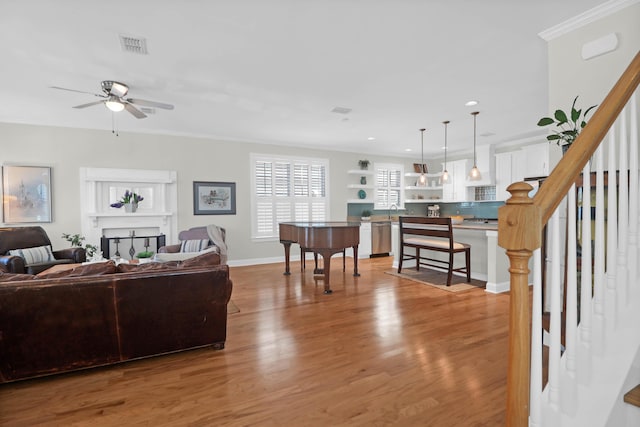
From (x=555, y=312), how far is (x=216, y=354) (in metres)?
2.34

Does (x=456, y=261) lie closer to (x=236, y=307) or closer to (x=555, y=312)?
(x=236, y=307)

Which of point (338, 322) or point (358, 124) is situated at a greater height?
point (358, 124)

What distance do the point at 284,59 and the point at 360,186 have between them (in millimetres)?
4923

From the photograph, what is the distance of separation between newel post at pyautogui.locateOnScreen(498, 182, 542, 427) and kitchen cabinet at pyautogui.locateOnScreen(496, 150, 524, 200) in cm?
624

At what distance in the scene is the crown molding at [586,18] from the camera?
2203 millimetres

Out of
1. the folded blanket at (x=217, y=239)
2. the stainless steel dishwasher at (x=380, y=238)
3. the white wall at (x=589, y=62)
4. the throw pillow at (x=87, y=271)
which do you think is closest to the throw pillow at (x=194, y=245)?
Result: the folded blanket at (x=217, y=239)

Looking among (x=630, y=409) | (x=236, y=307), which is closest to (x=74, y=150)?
(x=236, y=307)

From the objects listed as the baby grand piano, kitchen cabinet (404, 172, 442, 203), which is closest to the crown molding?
the baby grand piano

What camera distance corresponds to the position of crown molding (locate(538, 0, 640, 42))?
220 cm

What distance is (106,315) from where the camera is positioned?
88.3 inches

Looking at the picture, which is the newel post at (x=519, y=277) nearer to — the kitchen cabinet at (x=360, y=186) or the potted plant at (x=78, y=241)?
the potted plant at (x=78, y=241)

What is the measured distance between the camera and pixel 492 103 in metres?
4.32

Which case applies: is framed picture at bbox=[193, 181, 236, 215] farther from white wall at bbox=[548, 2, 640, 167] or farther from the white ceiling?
white wall at bbox=[548, 2, 640, 167]

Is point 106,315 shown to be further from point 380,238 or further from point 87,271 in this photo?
point 380,238
